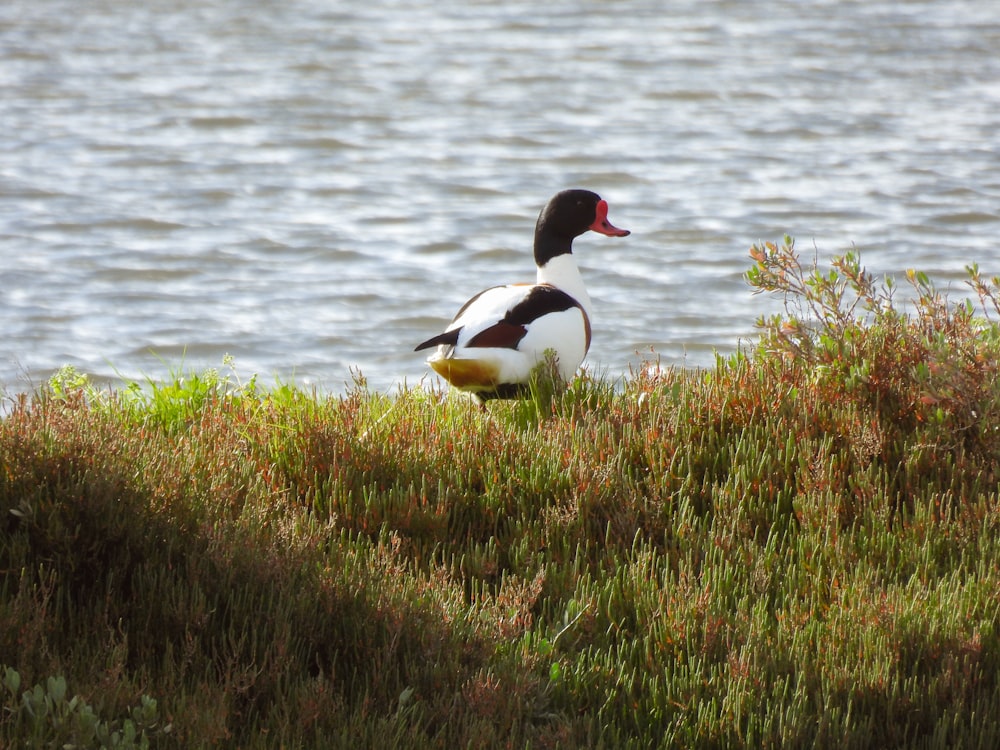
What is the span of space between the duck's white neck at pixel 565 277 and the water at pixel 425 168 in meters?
1.03

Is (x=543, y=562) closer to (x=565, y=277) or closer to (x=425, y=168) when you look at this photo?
(x=565, y=277)

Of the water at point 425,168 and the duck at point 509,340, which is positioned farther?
the water at point 425,168

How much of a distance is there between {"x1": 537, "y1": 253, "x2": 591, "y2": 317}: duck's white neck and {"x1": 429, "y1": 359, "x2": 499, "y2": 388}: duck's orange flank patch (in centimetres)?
82

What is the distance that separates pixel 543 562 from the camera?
4758mm

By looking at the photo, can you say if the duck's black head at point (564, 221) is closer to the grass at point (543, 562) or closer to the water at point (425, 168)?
the grass at point (543, 562)

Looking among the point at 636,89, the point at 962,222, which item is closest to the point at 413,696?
the point at 962,222

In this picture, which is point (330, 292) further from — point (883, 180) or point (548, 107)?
point (548, 107)

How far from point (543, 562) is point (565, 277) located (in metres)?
2.14

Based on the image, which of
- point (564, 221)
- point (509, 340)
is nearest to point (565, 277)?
point (564, 221)

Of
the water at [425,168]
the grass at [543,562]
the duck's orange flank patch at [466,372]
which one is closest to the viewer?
the grass at [543,562]

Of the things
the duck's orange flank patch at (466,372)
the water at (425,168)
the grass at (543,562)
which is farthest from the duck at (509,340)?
the water at (425,168)

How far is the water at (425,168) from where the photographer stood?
33.0 feet

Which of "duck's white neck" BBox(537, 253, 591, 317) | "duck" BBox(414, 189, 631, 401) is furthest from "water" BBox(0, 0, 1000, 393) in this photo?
"duck" BBox(414, 189, 631, 401)

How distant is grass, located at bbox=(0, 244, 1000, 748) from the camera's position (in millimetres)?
3762
